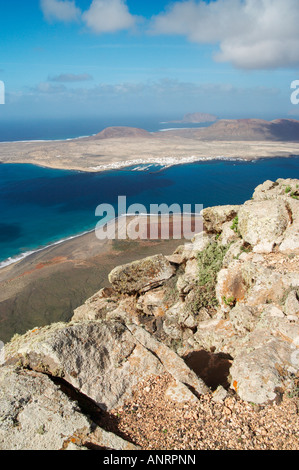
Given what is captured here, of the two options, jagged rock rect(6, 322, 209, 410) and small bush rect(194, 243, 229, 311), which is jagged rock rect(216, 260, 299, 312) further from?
jagged rock rect(6, 322, 209, 410)

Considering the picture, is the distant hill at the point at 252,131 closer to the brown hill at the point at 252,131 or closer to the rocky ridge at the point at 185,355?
→ the brown hill at the point at 252,131

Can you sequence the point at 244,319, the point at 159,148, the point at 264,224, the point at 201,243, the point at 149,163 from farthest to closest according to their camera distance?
the point at 159,148 → the point at 149,163 → the point at 201,243 → the point at 264,224 → the point at 244,319

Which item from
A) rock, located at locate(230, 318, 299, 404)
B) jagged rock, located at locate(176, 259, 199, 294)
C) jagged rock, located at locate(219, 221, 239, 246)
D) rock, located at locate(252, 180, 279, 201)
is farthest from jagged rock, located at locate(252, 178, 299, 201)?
rock, located at locate(230, 318, 299, 404)

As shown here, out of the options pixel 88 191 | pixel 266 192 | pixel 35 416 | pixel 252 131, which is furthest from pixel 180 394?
pixel 252 131

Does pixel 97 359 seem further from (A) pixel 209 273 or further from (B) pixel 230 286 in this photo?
(A) pixel 209 273

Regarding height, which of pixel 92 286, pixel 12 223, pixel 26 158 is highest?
pixel 26 158
